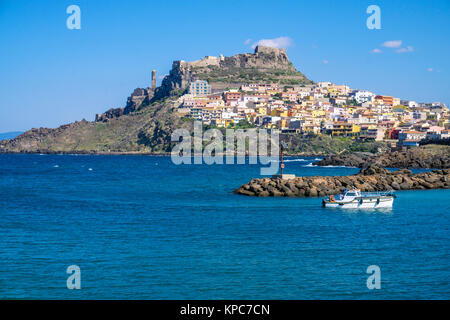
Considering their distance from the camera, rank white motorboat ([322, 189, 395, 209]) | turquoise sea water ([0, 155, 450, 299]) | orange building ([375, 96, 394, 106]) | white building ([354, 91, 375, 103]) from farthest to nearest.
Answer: white building ([354, 91, 375, 103]), orange building ([375, 96, 394, 106]), white motorboat ([322, 189, 395, 209]), turquoise sea water ([0, 155, 450, 299])

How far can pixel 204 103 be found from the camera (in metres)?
121

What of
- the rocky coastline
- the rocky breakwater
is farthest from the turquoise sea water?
the rocky coastline

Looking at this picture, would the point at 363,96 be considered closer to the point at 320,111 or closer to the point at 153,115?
the point at 320,111

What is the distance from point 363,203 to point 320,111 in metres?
91.8

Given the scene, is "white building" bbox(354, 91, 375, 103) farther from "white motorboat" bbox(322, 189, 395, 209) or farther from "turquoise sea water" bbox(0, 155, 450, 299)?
"white motorboat" bbox(322, 189, 395, 209)

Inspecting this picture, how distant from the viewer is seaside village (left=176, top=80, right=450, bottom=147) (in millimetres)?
103188

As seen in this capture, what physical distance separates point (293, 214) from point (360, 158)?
4592cm

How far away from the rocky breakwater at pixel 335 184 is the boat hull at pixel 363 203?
195 inches

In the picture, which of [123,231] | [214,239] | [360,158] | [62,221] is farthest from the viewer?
[360,158]

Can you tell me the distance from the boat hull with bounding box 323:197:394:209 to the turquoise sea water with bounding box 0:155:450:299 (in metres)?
0.70

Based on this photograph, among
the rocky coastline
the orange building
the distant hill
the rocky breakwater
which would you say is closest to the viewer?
the rocky breakwater

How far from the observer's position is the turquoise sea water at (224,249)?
1280 centimetres
